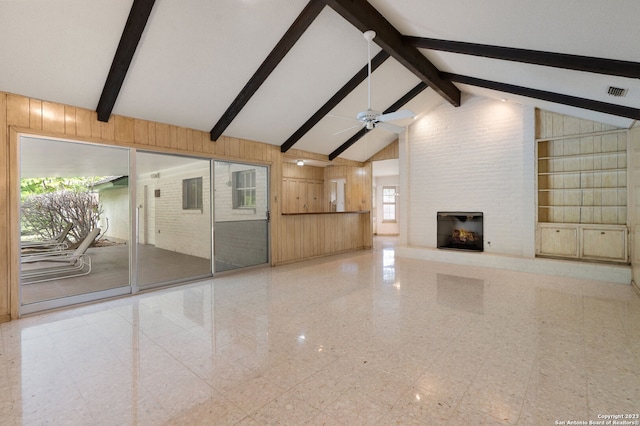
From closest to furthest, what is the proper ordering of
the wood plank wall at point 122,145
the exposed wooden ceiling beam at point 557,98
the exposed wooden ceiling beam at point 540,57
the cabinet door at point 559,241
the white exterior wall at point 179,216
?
1. the exposed wooden ceiling beam at point 540,57
2. the wood plank wall at point 122,145
3. the exposed wooden ceiling beam at point 557,98
4. the white exterior wall at point 179,216
5. the cabinet door at point 559,241

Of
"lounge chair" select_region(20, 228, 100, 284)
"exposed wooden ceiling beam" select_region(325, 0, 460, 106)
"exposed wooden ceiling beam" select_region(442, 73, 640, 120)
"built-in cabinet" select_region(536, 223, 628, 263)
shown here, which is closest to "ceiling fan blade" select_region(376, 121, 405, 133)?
"exposed wooden ceiling beam" select_region(325, 0, 460, 106)

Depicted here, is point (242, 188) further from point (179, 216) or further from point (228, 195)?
point (179, 216)

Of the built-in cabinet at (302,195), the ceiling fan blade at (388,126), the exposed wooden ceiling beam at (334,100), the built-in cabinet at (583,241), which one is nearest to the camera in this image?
the ceiling fan blade at (388,126)

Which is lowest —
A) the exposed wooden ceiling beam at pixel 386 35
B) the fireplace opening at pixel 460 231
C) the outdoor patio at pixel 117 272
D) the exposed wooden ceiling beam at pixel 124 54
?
the outdoor patio at pixel 117 272

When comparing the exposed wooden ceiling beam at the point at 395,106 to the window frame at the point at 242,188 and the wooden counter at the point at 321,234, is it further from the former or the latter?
the window frame at the point at 242,188

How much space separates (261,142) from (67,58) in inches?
128

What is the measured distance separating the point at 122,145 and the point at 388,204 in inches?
376

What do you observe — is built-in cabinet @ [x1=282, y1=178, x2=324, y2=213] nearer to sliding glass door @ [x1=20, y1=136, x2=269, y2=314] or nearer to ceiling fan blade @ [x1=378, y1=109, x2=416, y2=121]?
sliding glass door @ [x1=20, y1=136, x2=269, y2=314]

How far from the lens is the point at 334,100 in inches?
215

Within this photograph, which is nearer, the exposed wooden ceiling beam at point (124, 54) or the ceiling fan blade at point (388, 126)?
the exposed wooden ceiling beam at point (124, 54)

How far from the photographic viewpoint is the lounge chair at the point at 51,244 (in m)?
3.64

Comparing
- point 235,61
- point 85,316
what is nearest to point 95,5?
point 235,61

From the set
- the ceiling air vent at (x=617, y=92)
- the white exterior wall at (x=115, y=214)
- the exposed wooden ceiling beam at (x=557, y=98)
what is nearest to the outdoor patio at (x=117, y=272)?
the white exterior wall at (x=115, y=214)

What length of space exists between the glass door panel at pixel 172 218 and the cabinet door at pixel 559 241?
644 cm
